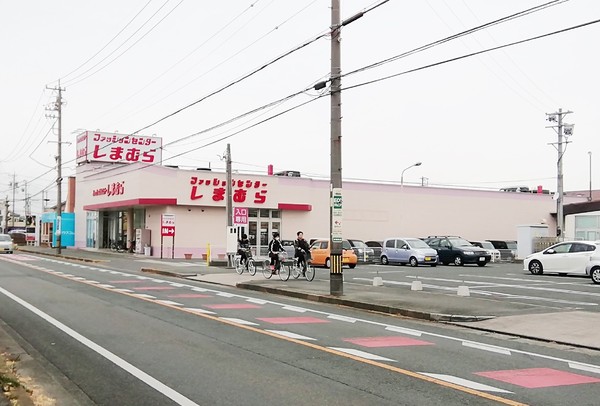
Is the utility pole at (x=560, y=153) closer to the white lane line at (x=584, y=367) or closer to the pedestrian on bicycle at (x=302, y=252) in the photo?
the pedestrian on bicycle at (x=302, y=252)

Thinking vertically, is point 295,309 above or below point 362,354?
→ below

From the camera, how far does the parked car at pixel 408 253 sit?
33.6m

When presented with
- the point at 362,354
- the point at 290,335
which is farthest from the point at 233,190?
the point at 362,354

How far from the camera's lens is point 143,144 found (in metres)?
60.2

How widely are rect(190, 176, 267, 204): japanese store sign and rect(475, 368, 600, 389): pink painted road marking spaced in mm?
36500

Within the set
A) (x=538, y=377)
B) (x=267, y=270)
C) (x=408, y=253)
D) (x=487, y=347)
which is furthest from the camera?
(x=408, y=253)

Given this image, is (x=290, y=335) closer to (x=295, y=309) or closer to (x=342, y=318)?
(x=342, y=318)

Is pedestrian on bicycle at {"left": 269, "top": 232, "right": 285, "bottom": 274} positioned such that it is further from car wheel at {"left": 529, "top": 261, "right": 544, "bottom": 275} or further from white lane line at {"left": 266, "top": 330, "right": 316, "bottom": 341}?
white lane line at {"left": 266, "top": 330, "right": 316, "bottom": 341}

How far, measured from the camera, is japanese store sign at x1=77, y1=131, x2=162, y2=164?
56.8m

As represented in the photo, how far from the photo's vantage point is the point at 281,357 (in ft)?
27.3

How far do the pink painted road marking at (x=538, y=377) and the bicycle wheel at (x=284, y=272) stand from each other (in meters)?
14.7

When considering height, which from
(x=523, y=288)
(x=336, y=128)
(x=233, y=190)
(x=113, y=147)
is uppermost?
(x=113, y=147)

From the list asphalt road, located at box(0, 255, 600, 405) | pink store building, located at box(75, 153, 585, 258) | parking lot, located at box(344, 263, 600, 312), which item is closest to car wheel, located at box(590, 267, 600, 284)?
parking lot, located at box(344, 263, 600, 312)

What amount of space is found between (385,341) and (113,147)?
5259cm
